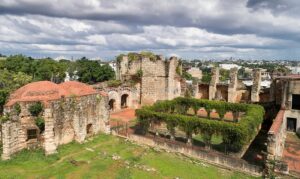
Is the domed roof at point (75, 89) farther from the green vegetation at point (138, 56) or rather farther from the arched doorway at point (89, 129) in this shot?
the green vegetation at point (138, 56)

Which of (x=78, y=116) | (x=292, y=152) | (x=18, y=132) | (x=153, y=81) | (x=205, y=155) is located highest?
(x=153, y=81)

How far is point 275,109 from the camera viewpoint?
33.2 m

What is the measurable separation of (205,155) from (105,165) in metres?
7.79

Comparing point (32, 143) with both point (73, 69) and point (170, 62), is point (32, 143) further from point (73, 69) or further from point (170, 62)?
A: point (73, 69)

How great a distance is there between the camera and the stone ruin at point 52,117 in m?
21.0

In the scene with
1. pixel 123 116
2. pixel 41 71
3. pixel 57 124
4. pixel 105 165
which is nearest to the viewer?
pixel 105 165

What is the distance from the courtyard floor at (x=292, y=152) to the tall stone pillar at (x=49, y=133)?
18026 mm

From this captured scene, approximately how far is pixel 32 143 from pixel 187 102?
61.1 feet

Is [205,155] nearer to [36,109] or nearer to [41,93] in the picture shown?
[36,109]

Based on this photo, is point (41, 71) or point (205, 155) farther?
point (41, 71)

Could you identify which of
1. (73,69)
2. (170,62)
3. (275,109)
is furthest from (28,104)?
(73,69)

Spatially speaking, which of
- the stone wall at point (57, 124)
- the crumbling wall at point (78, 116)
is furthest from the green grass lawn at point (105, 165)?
the crumbling wall at point (78, 116)

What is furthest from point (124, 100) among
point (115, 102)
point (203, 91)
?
point (203, 91)

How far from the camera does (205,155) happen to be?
21625 mm
